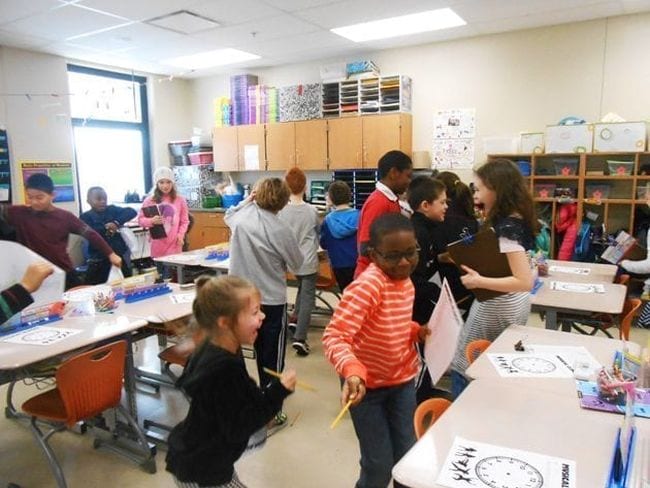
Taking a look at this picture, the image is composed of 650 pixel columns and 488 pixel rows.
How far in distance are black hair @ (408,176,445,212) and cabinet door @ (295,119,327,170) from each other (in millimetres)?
3786

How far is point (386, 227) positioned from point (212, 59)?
572 cm

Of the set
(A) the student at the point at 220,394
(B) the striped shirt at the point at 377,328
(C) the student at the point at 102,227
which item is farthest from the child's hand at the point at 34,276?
(C) the student at the point at 102,227

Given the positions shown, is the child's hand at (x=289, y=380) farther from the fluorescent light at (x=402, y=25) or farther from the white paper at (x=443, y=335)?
the fluorescent light at (x=402, y=25)

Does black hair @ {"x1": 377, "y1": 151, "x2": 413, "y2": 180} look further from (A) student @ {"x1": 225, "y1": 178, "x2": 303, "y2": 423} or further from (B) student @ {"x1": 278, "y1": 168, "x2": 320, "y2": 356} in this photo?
(B) student @ {"x1": 278, "y1": 168, "x2": 320, "y2": 356}

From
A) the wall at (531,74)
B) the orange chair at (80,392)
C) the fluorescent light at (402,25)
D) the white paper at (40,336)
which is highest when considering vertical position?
the fluorescent light at (402,25)

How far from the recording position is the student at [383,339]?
61.1 inches

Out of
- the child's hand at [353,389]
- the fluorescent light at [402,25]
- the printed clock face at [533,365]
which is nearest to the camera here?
the child's hand at [353,389]

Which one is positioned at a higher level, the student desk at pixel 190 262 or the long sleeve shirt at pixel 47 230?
the long sleeve shirt at pixel 47 230

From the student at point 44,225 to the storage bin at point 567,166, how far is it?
13.9ft

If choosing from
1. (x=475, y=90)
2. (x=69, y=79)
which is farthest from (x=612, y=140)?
(x=69, y=79)

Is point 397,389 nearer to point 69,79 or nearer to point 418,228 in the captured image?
point 418,228

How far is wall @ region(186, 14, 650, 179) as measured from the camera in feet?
16.3

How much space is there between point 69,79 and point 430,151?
4.61 metres

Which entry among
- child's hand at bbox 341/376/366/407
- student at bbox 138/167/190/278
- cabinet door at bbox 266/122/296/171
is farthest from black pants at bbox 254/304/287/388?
cabinet door at bbox 266/122/296/171
